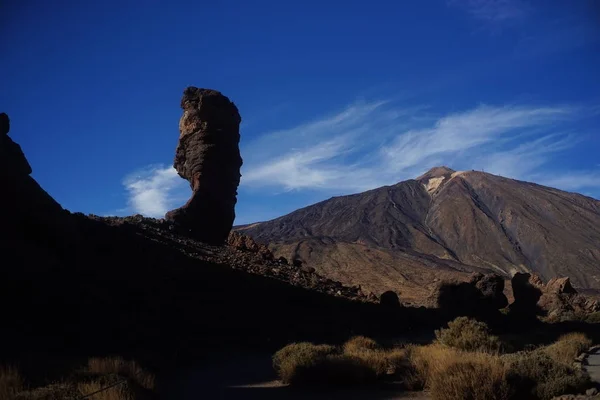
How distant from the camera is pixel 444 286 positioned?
36.3 m

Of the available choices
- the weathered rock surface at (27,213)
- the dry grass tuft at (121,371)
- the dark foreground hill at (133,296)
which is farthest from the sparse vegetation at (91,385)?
the weathered rock surface at (27,213)

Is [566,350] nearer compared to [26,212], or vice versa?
[566,350]

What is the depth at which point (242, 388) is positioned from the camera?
11789 millimetres

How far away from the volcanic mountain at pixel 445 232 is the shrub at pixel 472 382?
5700 centimetres

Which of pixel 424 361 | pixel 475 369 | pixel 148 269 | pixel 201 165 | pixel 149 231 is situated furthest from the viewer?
pixel 201 165

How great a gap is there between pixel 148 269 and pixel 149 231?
7245mm

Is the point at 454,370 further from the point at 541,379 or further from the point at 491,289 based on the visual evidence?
the point at 491,289

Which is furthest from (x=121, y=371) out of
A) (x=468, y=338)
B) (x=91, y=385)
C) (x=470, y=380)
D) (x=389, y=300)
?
(x=389, y=300)

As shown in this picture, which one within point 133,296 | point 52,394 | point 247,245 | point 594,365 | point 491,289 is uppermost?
point 247,245

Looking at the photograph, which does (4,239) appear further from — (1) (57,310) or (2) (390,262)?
(2) (390,262)

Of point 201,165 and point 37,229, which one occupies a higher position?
point 201,165

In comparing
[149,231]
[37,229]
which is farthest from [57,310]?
[149,231]

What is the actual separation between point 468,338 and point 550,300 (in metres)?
33.2

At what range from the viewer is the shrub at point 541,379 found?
8.45 meters
